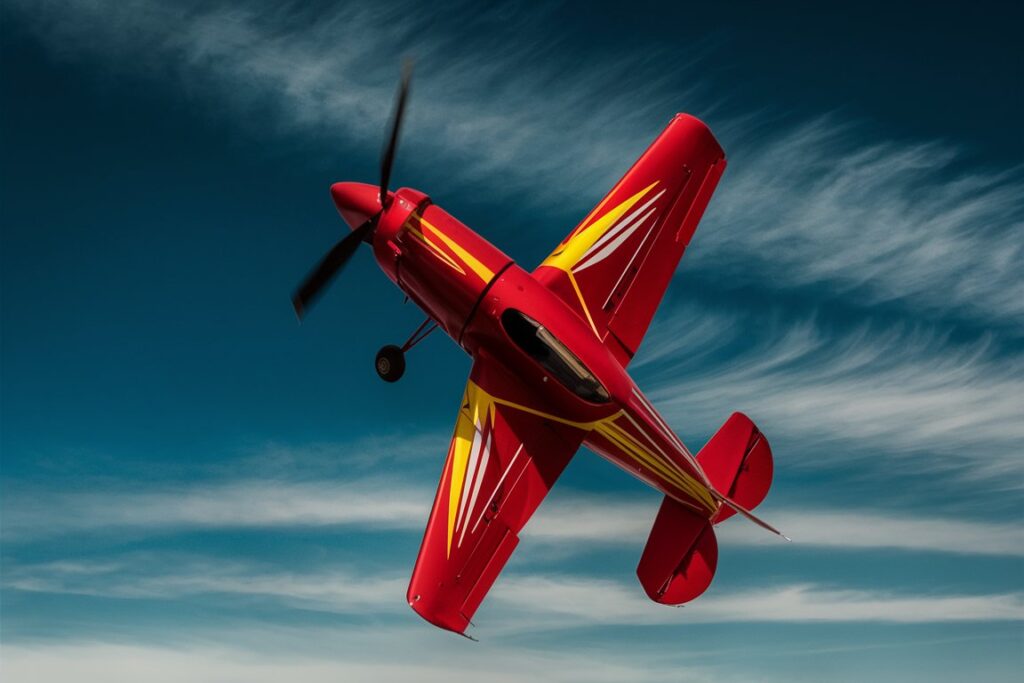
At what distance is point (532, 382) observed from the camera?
49.5ft

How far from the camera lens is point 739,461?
17.4 metres

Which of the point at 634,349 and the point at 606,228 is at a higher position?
A: the point at 606,228

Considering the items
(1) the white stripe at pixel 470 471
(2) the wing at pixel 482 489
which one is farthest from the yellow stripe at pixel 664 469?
(1) the white stripe at pixel 470 471

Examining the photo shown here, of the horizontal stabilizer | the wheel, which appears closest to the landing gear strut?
the wheel

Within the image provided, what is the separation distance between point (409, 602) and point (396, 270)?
621 cm

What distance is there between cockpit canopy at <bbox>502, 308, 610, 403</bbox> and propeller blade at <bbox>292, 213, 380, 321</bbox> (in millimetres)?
3251

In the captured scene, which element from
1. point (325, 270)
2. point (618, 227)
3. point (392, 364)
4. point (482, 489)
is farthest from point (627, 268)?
point (325, 270)

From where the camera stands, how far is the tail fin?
1725cm

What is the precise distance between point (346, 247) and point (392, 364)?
8.56ft

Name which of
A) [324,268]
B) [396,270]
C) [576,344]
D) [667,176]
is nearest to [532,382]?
[576,344]

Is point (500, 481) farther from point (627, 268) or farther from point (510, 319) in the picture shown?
point (627, 268)

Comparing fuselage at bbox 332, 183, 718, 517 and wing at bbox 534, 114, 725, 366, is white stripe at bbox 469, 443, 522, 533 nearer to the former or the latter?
fuselage at bbox 332, 183, 718, 517

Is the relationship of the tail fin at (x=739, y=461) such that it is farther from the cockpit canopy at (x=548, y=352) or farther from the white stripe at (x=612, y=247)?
the white stripe at (x=612, y=247)

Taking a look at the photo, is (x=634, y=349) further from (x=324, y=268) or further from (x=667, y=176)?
(x=324, y=268)
